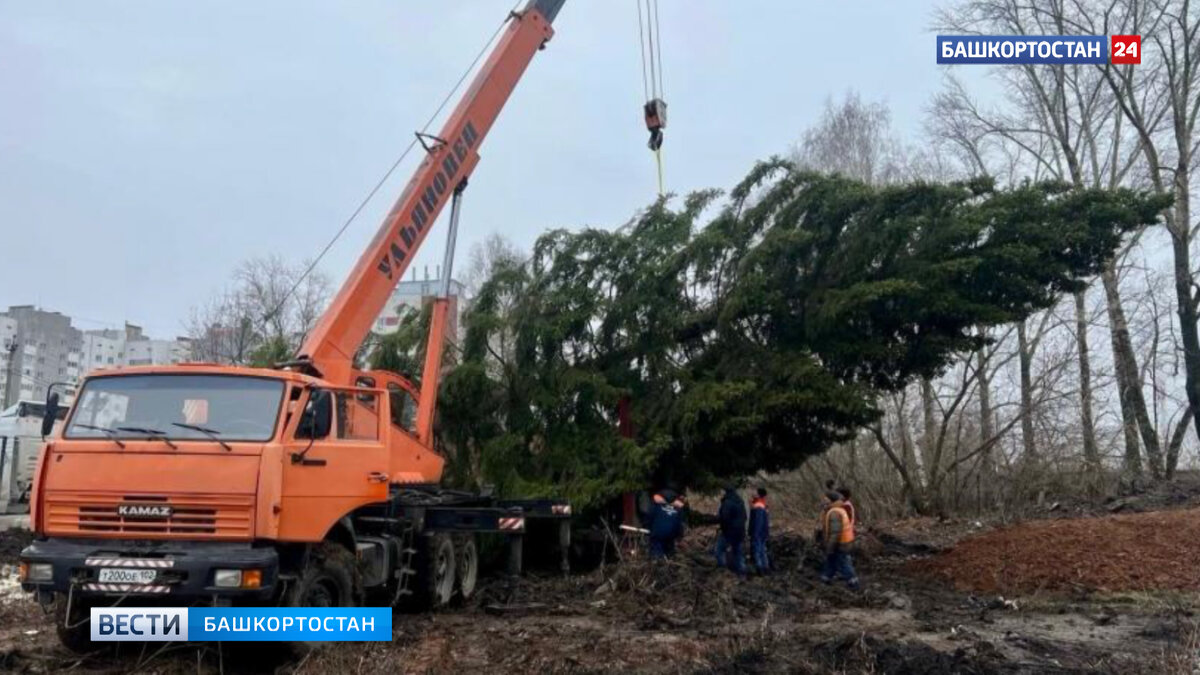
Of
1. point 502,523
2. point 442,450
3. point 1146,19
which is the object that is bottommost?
point 502,523

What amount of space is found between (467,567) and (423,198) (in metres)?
4.60

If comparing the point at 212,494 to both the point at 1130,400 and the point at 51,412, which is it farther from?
the point at 1130,400

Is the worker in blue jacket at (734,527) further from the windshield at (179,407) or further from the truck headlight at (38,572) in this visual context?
the truck headlight at (38,572)

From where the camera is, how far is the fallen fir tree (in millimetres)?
13828

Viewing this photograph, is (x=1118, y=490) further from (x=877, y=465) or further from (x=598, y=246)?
(x=598, y=246)

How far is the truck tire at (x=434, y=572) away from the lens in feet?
38.1

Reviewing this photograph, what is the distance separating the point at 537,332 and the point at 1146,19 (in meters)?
20.0

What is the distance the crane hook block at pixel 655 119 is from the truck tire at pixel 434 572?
21.6ft

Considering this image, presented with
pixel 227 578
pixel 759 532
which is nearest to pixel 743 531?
pixel 759 532

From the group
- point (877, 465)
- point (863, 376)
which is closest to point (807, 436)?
point (863, 376)

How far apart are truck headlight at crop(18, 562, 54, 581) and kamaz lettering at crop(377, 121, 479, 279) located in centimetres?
518

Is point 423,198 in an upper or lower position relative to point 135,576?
upper

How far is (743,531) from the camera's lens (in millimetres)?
14266

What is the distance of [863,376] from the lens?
594 inches
